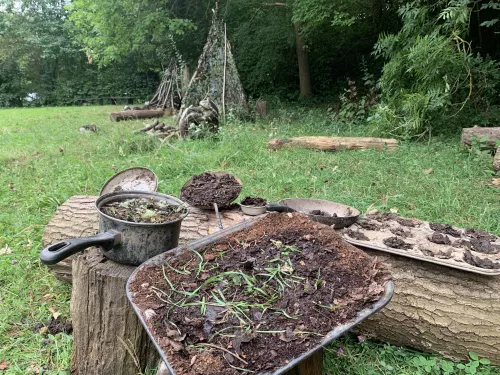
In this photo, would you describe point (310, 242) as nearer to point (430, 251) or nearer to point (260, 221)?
point (260, 221)

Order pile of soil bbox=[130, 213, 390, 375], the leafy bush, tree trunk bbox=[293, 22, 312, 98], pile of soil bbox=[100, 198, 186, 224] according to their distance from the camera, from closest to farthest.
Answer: pile of soil bbox=[130, 213, 390, 375] < pile of soil bbox=[100, 198, 186, 224] < the leafy bush < tree trunk bbox=[293, 22, 312, 98]

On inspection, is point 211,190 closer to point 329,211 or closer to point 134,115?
point 329,211

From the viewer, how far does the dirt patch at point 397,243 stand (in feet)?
5.84

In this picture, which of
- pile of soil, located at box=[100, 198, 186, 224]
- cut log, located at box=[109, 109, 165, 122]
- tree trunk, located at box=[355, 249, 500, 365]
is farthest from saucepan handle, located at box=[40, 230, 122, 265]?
cut log, located at box=[109, 109, 165, 122]

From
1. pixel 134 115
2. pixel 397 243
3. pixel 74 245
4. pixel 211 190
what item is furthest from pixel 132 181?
pixel 134 115

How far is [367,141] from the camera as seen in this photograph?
523cm

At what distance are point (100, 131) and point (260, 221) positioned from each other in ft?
22.1

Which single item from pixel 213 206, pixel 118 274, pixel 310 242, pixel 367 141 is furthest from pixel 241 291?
pixel 367 141

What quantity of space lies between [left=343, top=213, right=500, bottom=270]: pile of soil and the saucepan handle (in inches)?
44.6

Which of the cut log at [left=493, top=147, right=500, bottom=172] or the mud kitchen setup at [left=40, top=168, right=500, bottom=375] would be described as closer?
the mud kitchen setup at [left=40, top=168, right=500, bottom=375]

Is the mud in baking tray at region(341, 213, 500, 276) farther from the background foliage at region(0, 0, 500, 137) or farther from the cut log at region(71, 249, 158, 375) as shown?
the background foliage at region(0, 0, 500, 137)

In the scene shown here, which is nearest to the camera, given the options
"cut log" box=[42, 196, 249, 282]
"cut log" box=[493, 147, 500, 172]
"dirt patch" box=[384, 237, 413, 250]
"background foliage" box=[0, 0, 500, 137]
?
"dirt patch" box=[384, 237, 413, 250]

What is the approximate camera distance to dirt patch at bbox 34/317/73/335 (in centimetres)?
194

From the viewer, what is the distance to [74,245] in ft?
4.07
